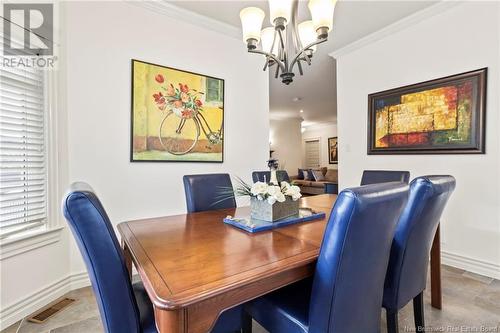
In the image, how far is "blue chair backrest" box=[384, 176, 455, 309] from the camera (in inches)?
43.6

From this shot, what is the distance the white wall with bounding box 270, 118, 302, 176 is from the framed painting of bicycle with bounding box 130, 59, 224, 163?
548 centimetres

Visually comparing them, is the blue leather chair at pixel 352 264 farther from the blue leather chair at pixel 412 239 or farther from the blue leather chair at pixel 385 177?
the blue leather chair at pixel 385 177

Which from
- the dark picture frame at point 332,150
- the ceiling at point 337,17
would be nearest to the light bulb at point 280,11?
the ceiling at point 337,17

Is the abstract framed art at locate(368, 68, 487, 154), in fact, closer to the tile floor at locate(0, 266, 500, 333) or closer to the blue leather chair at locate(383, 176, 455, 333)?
the tile floor at locate(0, 266, 500, 333)

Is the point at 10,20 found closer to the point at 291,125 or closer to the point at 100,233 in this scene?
the point at 100,233

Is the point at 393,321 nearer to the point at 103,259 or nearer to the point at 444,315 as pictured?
the point at 444,315

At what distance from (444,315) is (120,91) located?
10.1ft

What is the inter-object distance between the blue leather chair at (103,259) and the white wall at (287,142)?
748 centimetres

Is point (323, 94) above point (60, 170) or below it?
above

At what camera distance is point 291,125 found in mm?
8648

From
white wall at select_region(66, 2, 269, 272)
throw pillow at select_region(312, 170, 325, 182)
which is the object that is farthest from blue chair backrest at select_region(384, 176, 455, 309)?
throw pillow at select_region(312, 170, 325, 182)

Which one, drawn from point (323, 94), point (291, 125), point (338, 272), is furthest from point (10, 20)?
point (291, 125)

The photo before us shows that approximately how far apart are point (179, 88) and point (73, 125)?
3.36 ft

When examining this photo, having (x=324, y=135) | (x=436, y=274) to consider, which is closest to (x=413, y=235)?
(x=436, y=274)
